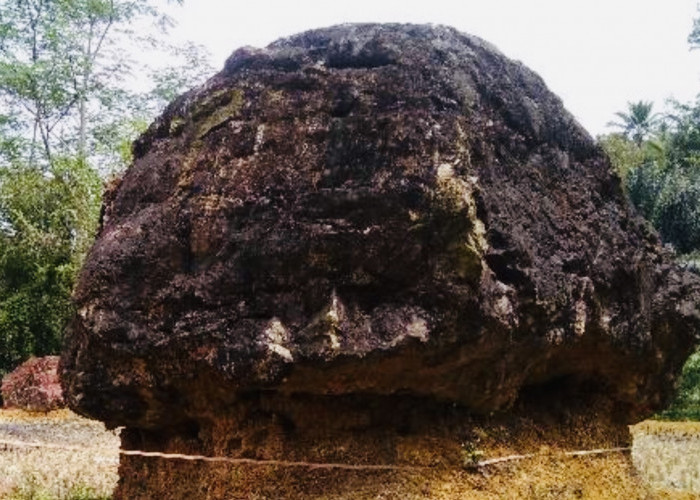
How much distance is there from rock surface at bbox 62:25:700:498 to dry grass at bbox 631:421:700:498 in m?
2.66

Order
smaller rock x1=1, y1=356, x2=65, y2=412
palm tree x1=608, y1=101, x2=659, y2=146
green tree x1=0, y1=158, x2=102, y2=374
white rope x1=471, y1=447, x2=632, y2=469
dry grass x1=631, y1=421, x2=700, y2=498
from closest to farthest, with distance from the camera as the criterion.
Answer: white rope x1=471, y1=447, x2=632, y2=469 < dry grass x1=631, y1=421, x2=700, y2=498 < smaller rock x1=1, y1=356, x2=65, y2=412 < green tree x1=0, y1=158, x2=102, y2=374 < palm tree x1=608, y1=101, x2=659, y2=146

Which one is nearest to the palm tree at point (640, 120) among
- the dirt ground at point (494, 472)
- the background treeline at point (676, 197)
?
the background treeline at point (676, 197)

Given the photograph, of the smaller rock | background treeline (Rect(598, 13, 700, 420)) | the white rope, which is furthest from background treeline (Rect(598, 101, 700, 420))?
the smaller rock

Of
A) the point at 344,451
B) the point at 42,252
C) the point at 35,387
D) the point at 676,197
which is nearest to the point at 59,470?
the point at 344,451

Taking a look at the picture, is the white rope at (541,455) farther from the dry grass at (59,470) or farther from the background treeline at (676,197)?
the background treeline at (676,197)

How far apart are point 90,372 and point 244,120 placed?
4.35ft

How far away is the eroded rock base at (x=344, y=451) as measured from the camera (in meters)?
3.79

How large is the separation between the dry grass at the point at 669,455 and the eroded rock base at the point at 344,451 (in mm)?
2261

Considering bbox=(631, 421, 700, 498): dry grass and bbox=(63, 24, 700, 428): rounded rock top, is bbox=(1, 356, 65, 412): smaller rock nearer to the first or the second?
bbox=(631, 421, 700, 498): dry grass

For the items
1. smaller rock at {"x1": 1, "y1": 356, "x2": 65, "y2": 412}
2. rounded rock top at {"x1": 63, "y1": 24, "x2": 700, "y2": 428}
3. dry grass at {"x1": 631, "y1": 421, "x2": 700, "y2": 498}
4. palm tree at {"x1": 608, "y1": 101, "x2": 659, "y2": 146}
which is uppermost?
palm tree at {"x1": 608, "y1": 101, "x2": 659, "y2": 146}

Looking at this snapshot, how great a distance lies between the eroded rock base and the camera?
3.79 m

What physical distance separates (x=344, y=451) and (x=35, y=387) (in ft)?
45.8

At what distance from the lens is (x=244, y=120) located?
398cm

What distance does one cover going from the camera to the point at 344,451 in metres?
3.83
